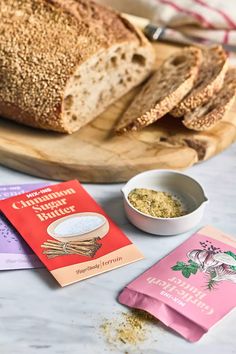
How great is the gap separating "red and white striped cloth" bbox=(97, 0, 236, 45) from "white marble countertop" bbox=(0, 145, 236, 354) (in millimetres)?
833

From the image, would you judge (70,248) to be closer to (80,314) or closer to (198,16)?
(80,314)

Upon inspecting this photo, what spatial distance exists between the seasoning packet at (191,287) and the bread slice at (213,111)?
1.18 ft

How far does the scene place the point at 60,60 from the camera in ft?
5.36

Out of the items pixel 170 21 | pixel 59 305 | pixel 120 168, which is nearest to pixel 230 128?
pixel 120 168

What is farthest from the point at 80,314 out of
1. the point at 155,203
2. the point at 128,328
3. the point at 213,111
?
the point at 213,111

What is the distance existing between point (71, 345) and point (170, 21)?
→ 1261 mm

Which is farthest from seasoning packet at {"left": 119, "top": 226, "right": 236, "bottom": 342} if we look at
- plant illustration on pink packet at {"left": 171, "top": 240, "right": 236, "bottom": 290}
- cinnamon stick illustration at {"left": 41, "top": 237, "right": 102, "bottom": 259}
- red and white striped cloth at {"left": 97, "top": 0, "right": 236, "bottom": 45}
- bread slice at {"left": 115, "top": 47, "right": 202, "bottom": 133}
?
red and white striped cloth at {"left": 97, "top": 0, "right": 236, "bottom": 45}

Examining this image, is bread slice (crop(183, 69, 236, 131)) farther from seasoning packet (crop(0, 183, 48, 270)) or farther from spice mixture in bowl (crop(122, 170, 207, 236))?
seasoning packet (crop(0, 183, 48, 270))

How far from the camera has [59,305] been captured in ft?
3.92

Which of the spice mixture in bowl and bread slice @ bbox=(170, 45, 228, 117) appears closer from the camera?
the spice mixture in bowl

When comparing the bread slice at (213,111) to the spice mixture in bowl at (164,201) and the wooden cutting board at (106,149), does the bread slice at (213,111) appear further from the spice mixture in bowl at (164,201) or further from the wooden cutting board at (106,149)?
the spice mixture in bowl at (164,201)

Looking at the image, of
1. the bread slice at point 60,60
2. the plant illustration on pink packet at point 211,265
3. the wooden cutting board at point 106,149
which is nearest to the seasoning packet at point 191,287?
the plant illustration on pink packet at point 211,265

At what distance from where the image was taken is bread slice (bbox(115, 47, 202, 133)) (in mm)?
1620

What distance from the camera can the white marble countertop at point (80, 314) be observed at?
111cm
